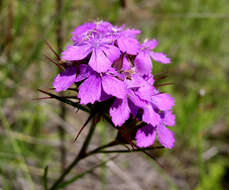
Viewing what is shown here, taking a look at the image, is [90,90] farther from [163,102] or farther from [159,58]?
[159,58]

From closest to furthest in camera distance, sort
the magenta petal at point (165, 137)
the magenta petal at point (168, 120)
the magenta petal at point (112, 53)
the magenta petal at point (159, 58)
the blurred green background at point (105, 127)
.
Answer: the magenta petal at point (112, 53)
the magenta petal at point (165, 137)
the magenta petal at point (168, 120)
the magenta petal at point (159, 58)
the blurred green background at point (105, 127)

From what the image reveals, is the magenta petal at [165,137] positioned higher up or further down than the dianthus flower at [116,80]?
further down

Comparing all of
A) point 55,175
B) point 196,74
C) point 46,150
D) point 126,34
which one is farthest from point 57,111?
point 196,74

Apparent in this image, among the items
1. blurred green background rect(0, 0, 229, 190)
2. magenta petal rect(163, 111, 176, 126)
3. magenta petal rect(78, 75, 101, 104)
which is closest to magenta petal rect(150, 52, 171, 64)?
magenta petal rect(163, 111, 176, 126)

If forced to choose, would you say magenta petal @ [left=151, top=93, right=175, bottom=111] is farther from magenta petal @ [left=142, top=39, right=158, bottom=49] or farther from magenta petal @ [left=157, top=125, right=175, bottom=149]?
magenta petal @ [left=142, top=39, right=158, bottom=49]

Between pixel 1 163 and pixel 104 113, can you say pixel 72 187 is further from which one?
pixel 104 113

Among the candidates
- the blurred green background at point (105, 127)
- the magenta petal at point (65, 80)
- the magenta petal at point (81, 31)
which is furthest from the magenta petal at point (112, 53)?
the blurred green background at point (105, 127)

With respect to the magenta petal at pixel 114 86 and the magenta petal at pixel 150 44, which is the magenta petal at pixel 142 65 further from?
the magenta petal at pixel 114 86
